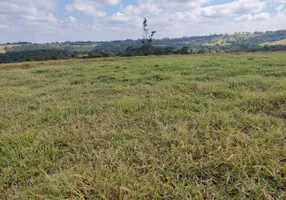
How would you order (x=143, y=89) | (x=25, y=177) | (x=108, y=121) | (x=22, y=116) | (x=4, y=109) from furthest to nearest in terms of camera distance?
(x=143, y=89), (x=4, y=109), (x=22, y=116), (x=108, y=121), (x=25, y=177)

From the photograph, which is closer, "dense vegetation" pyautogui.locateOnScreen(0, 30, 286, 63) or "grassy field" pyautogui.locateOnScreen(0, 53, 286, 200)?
"grassy field" pyautogui.locateOnScreen(0, 53, 286, 200)

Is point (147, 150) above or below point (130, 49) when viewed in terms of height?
below

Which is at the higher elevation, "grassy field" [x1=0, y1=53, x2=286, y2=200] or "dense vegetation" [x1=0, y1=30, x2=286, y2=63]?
"dense vegetation" [x1=0, y1=30, x2=286, y2=63]

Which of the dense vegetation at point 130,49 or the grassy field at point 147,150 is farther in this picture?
the dense vegetation at point 130,49

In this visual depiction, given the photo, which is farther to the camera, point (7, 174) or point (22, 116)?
point (22, 116)

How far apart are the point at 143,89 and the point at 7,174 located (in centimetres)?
436

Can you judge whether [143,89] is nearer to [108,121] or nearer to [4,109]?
[108,121]

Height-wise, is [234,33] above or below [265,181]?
above

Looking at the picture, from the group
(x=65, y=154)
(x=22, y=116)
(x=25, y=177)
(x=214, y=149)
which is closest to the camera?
(x=25, y=177)

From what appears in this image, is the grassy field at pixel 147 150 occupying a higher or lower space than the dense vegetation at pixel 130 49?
lower

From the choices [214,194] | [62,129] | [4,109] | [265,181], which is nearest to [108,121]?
[62,129]

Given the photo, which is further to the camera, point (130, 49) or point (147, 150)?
point (130, 49)

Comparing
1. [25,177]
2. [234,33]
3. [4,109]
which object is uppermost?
[234,33]

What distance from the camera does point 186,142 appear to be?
2693 mm
